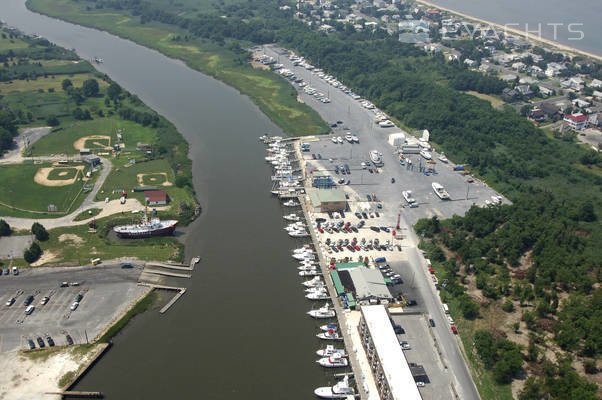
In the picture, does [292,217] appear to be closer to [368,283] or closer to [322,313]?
[368,283]

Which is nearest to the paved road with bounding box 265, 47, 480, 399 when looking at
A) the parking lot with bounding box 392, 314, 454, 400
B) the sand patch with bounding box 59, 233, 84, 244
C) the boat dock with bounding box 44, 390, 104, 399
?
the parking lot with bounding box 392, 314, 454, 400

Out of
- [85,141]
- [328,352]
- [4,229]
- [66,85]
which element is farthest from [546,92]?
[4,229]

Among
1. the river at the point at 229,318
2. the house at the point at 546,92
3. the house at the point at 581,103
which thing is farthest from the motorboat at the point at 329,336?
the house at the point at 546,92

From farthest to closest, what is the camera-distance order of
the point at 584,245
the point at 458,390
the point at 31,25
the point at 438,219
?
the point at 31,25 → the point at 438,219 → the point at 584,245 → the point at 458,390

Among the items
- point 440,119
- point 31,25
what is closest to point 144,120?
point 440,119

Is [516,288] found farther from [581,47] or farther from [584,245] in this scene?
[581,47]

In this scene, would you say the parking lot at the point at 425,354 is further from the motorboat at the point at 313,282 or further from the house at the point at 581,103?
the house at the point at 581,103
